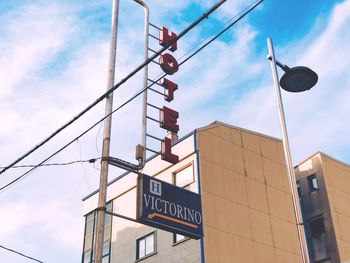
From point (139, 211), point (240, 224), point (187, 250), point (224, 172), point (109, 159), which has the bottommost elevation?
point (139, 211)

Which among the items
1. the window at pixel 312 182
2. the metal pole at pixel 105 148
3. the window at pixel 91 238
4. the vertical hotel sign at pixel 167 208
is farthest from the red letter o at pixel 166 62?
the window at pixel 312 182

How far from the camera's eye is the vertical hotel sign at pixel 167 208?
47.4 ft

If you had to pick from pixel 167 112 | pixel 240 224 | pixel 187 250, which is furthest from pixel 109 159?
pixel 240 224

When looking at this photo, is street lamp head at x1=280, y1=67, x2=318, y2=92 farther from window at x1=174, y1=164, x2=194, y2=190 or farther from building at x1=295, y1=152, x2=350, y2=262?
building at x1=295, y1=152, x2=350, y2=262

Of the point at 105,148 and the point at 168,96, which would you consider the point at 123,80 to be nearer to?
the point at 105,148

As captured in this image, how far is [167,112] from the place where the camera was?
2173 cm

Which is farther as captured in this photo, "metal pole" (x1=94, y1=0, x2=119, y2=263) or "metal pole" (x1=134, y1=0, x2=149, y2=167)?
"metal pole" (x1=134, y1=0, x2=149, y2=167)

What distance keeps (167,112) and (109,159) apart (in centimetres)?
755

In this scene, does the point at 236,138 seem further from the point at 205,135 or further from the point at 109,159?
the point at 109,159

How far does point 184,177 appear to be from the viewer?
28031 millimetres

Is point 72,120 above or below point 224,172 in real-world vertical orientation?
below

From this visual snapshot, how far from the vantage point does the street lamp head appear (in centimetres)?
1334

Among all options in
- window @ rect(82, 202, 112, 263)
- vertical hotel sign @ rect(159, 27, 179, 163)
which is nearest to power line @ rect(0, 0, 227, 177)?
vertical hotel sign @ rect(159, 27, 179, 163)

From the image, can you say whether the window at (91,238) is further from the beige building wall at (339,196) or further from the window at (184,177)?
the beige building wall at (339,196)
